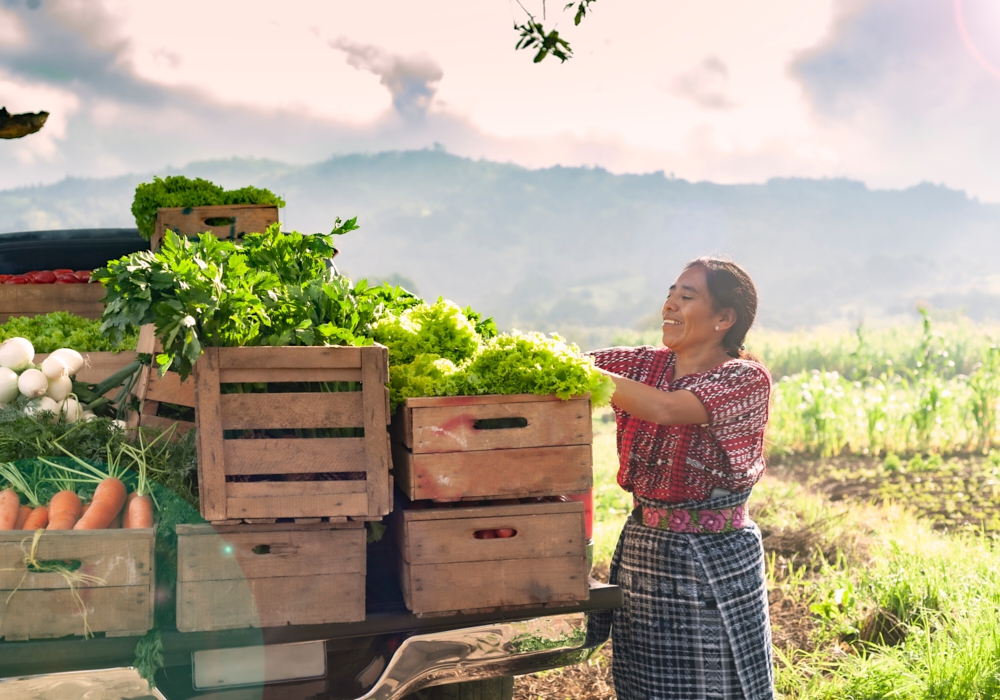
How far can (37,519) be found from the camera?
2492 millimetres

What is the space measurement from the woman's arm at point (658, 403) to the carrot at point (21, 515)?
6.28ft

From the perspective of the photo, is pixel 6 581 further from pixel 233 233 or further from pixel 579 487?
pixel 233 233

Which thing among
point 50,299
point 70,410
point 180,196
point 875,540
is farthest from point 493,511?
point 875,540

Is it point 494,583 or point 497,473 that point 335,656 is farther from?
point 497,473

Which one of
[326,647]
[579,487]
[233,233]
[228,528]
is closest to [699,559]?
[579,487]

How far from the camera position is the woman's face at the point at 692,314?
3369 mm

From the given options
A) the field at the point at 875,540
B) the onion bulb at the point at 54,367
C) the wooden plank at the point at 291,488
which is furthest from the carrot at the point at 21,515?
the field at the point at 875,540

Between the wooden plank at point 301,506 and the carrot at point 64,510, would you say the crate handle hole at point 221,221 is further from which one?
the wooden plank at point 301,506

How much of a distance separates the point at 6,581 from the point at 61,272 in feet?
9.11

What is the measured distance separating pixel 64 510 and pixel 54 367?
900 mm

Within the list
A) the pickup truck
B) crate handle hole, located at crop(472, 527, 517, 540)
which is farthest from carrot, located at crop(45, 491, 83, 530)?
crate handle hole, located at crop(472, 527, 517, 540)

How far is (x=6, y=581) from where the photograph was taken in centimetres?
225

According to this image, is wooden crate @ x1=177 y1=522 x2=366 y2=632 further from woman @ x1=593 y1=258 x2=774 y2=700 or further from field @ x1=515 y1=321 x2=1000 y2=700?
field @ x1=515 y1=321 x2=1000 y2=700

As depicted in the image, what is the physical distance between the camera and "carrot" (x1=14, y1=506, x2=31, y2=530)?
8.21 ft
